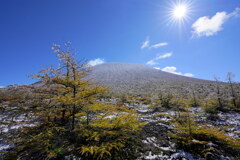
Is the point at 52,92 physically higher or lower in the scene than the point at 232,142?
higher

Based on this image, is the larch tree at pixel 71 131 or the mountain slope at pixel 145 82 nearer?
the larch tree at pixel 71 131

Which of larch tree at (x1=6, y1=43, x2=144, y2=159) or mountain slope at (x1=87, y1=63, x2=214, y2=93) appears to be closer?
larch tree at (x1=6, y1=43, x2=144, y2=159)

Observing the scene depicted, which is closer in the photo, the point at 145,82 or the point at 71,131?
the point at 71,131

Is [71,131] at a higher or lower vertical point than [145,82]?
lower

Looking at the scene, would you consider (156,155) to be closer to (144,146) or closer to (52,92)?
(144,146)

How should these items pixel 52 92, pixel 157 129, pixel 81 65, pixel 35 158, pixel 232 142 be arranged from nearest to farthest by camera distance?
1. pixel 35 158
2. pixel 232 142
3. pixel 52 92
4. pixel 81 65
5. pixel 157 129

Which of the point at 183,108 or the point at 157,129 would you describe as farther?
the point at 183,108

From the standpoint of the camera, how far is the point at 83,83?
3098 millimetres

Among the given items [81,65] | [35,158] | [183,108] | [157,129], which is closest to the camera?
[35,158]

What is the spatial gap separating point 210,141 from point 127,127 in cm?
254

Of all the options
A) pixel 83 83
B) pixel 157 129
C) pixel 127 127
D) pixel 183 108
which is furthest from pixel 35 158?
pixel 183 108

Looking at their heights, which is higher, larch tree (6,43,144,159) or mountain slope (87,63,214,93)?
mountain slope (87,63,214,93)

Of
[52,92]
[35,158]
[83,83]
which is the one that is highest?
[83,83]

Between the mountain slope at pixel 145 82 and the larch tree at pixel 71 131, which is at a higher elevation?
the mountain slope at pixel 145 82
